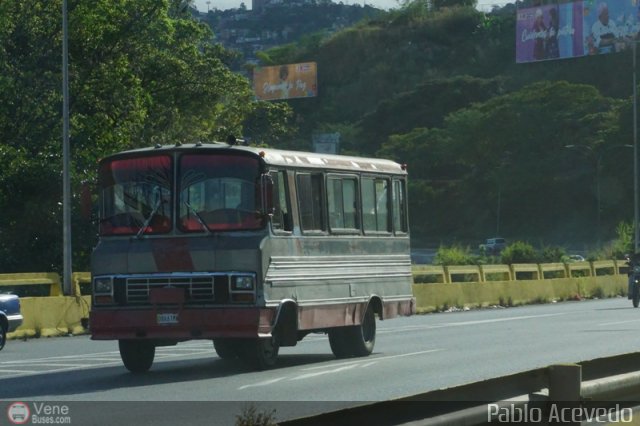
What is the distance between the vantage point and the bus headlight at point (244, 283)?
641 inches

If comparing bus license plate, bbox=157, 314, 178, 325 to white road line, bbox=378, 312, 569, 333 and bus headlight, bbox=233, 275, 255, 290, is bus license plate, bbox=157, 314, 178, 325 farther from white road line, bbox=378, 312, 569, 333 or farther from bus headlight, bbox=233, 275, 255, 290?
white road line, bbox=378, 312, 569, 333

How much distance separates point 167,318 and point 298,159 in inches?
117

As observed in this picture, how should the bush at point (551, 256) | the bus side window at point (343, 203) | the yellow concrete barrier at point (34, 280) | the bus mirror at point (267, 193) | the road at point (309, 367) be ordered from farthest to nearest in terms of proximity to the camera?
the bush at point (551, 256), the yellow concrete barrier at point (34, 280), the bus side window at point (343, 203), the bus mirror at point (267, 193), the road at point (309, 367)

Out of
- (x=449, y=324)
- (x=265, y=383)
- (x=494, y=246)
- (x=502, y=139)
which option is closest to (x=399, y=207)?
(x=265, y=383)

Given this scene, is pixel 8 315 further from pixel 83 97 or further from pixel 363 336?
pixel 83 97

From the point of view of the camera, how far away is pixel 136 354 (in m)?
17.2

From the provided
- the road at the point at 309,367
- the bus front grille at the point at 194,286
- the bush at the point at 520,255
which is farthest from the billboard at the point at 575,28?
the bus front grille at the point at 194,286

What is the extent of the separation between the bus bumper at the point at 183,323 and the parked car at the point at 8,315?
5.16 meters

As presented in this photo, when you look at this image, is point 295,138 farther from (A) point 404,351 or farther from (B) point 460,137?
(A) point 404,351

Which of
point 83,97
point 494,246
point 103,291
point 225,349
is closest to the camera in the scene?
point 103,291

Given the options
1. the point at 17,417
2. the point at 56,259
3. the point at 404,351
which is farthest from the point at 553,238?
the point at 17,417

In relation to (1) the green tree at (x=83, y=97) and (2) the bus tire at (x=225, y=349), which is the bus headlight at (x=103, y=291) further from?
(1) the green tree at (x=83, y=97)

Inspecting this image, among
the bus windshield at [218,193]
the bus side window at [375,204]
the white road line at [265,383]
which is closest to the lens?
the white road line at [265,383]

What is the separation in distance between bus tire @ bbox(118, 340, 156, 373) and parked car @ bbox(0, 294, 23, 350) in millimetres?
4709
